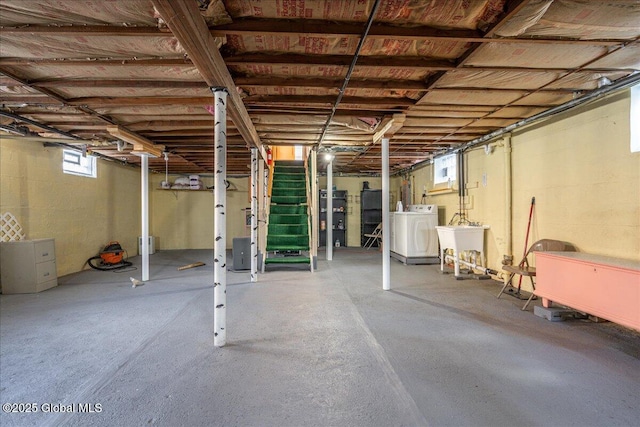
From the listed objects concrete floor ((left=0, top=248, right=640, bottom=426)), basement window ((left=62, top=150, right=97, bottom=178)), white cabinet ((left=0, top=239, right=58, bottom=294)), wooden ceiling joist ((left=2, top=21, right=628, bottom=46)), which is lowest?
concrete floor ((left=0, top=248, right=640, bottom=426))

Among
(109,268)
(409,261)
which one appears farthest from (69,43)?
(409,261)

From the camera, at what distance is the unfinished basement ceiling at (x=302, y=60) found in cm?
188

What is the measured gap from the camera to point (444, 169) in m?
6.79

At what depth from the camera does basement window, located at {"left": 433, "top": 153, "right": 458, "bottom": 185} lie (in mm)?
6338

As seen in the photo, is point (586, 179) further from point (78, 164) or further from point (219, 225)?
point (78, 164)

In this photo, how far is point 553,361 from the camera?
222cm

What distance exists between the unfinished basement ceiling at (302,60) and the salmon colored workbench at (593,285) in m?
1.89

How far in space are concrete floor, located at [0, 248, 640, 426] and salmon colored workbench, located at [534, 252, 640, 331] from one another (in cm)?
30

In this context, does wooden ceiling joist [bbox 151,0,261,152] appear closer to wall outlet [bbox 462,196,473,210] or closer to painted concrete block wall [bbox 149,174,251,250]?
wall outlet [bbox 462,196,473,210]

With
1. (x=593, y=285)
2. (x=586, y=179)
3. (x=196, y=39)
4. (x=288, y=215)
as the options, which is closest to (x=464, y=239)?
(x=586, y=179)

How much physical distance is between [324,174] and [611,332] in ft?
26.5

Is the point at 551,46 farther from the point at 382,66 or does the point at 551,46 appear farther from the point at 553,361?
the point at 553,361

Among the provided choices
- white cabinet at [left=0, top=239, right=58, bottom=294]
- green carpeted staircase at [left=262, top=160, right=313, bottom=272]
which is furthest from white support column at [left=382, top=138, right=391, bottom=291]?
white cabinet at [left=0, top=239, right=58, bottom=294]

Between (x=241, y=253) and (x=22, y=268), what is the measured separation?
10.9ft
